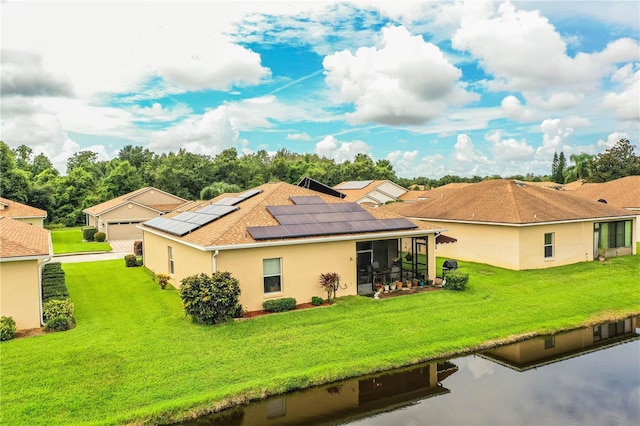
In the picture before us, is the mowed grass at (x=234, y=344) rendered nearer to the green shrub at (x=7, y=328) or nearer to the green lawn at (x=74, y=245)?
the green shrub at (x=7, y=328)

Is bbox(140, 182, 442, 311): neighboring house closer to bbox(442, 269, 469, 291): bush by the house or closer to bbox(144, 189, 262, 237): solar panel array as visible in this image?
bbox(144, 189, 262, 237): solar panel array

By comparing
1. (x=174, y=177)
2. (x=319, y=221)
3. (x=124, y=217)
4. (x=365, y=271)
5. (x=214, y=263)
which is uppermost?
(x=174, y=177)

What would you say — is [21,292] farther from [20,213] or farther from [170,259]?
[20,213]

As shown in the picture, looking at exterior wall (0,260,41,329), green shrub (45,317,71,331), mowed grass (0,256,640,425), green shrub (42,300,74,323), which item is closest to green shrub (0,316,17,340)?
mowed grass (0,256,640,425)

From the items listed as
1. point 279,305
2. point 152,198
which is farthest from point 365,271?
point 152,198

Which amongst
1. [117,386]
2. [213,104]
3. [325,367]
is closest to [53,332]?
[117,386]
